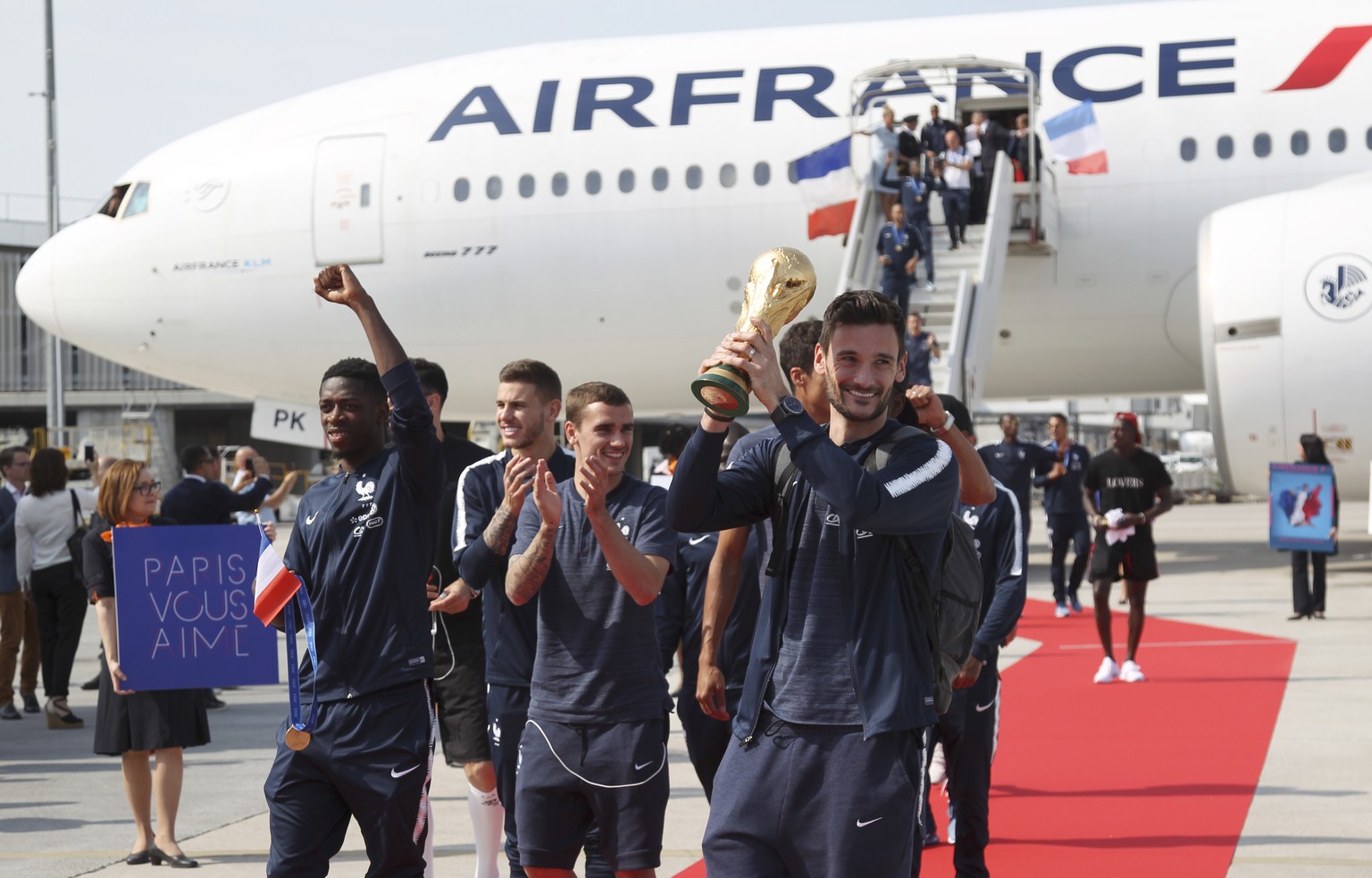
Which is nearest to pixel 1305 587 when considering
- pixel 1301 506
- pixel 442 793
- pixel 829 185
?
pixel 1301 506

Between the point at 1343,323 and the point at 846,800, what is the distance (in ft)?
42.1

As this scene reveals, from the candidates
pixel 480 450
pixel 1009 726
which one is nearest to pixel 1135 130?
pixel 1009 726

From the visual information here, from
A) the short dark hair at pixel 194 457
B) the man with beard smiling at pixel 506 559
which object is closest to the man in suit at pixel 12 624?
the short dark hair at pixel 194 457


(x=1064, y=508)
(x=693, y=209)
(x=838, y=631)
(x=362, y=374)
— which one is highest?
(x=693, y=209)

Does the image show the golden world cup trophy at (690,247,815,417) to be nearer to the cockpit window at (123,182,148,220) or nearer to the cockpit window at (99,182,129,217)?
the cockpit window at (123,182,148,220)

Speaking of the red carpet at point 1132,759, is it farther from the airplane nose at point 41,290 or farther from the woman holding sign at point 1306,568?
the airplane nose at point 41,290

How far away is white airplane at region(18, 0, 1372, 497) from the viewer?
15734 mm

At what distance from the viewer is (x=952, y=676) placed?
3.48 m

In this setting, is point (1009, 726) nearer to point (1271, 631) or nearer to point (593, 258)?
point (1271, 631)

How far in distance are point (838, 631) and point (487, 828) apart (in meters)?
2.53

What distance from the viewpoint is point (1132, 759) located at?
7828 mm

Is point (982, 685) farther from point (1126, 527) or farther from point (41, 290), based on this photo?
point (41, 290)

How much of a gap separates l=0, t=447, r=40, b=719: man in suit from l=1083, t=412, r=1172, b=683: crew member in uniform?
689 centimetres

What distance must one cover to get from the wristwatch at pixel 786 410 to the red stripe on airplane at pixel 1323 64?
1417 cm
